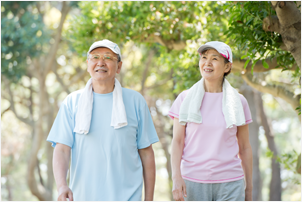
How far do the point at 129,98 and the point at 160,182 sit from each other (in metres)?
21.5

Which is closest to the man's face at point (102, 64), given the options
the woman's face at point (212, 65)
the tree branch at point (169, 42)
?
the woman's face at point (212, 65)

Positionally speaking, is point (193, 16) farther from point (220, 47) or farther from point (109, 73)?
point (109, 73)

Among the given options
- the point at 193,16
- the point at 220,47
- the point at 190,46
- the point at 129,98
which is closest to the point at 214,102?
the point at 220,47

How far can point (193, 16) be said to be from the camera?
580 cm

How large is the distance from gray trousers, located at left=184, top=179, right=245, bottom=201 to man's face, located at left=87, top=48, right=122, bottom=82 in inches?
42.0

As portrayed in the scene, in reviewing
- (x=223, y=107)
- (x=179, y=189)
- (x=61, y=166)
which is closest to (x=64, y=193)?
(x=61, y=166)

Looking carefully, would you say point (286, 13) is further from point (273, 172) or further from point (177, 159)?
point (273, 172)

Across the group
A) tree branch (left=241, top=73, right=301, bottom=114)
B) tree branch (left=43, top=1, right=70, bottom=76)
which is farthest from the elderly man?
tree branch (left=43, top=1, right=70, bottom=76)

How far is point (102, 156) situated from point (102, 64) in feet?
2.26

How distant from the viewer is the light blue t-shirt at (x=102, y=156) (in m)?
2.46

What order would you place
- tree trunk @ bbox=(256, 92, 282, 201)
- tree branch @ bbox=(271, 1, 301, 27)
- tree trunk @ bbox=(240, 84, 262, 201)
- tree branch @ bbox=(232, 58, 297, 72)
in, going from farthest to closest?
tree trunk @ bbox=(256, 92, 282, 201) → tree trunk @ bbox=(240, 84, 262, 201) → tree branch @ bbox=(232, 58, 297, 72) → tree branch @ bbox=(271, 1, 301, 27)

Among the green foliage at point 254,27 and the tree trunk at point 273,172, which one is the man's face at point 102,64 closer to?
the green foliage at point 254,27

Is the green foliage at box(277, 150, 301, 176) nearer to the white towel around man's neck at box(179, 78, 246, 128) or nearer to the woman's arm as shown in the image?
the white towel around man's neck at box(179, 78, 246, 128)

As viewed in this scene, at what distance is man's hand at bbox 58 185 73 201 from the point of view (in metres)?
2.36
